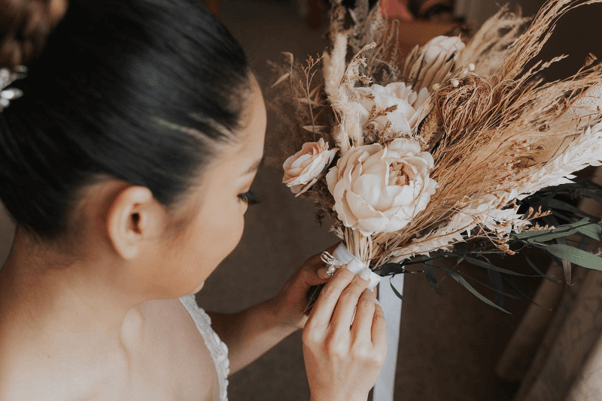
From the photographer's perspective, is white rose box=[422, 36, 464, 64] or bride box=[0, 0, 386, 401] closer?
bride box=[0, 0, 386, 401]

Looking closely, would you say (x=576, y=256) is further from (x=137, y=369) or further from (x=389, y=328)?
(x=137, y=369)

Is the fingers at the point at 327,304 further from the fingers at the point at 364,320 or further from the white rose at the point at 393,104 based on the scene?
the white rose at the point at 393,104

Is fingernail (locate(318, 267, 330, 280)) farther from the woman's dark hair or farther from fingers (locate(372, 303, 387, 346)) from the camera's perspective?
the woman's dark hair

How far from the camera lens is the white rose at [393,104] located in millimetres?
603

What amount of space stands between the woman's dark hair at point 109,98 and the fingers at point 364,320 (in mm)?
307

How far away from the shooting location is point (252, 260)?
2.04 meters

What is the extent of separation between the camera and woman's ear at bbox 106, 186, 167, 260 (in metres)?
0.46

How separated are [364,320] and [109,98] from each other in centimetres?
43

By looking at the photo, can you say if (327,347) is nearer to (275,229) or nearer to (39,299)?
(39,299)

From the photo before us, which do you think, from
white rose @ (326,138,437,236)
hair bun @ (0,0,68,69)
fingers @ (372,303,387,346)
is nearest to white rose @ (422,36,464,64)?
white rose @ (326,138,437,236)

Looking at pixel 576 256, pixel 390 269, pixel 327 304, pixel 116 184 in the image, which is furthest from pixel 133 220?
pixel 576 256

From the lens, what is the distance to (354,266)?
2.22 ft

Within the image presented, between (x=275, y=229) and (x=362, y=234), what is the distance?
1.55 meters

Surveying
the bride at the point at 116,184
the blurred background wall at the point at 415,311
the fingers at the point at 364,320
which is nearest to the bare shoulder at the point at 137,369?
A: the bride at the point at 116,184
